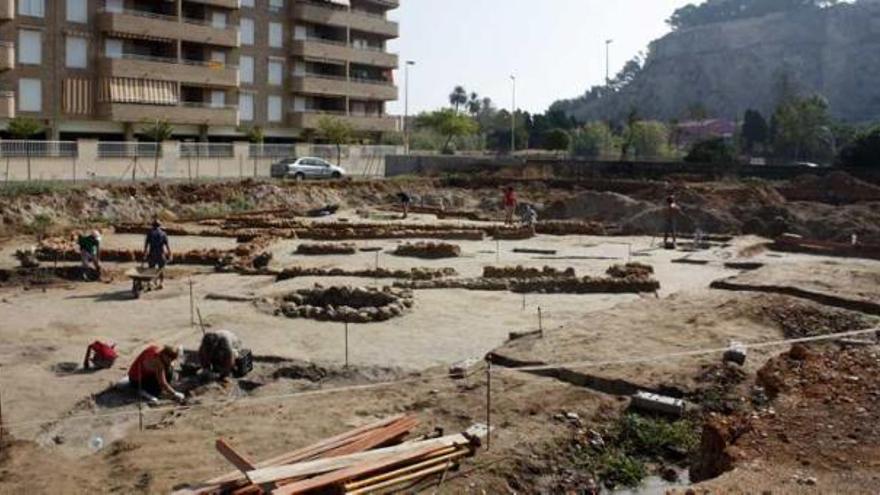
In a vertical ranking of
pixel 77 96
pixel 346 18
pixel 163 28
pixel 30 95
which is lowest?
pixel 30 95

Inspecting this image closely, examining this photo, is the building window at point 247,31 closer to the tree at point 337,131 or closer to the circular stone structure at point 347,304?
the tree at point 337,131

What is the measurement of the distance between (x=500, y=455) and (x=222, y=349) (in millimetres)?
4779

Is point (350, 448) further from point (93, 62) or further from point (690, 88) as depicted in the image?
point (690, 88)

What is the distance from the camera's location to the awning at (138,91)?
1961 inches

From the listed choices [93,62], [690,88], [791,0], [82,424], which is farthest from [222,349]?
[791,0]

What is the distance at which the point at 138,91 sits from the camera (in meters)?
51.0

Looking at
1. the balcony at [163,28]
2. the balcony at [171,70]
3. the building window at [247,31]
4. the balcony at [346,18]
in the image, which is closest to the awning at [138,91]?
the balcony at [171,70]

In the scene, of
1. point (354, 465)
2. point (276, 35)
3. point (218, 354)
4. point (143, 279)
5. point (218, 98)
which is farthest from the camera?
point (276, 35)

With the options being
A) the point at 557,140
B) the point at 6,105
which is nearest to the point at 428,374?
the point at 6,105

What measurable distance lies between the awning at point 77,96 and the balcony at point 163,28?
128 inches

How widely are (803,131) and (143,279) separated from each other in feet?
243

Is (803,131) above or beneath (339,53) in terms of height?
beneath

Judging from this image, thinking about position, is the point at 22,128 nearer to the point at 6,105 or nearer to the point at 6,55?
the point at 6,105

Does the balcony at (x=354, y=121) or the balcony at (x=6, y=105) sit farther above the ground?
the balcony at (x=354, y=121)
